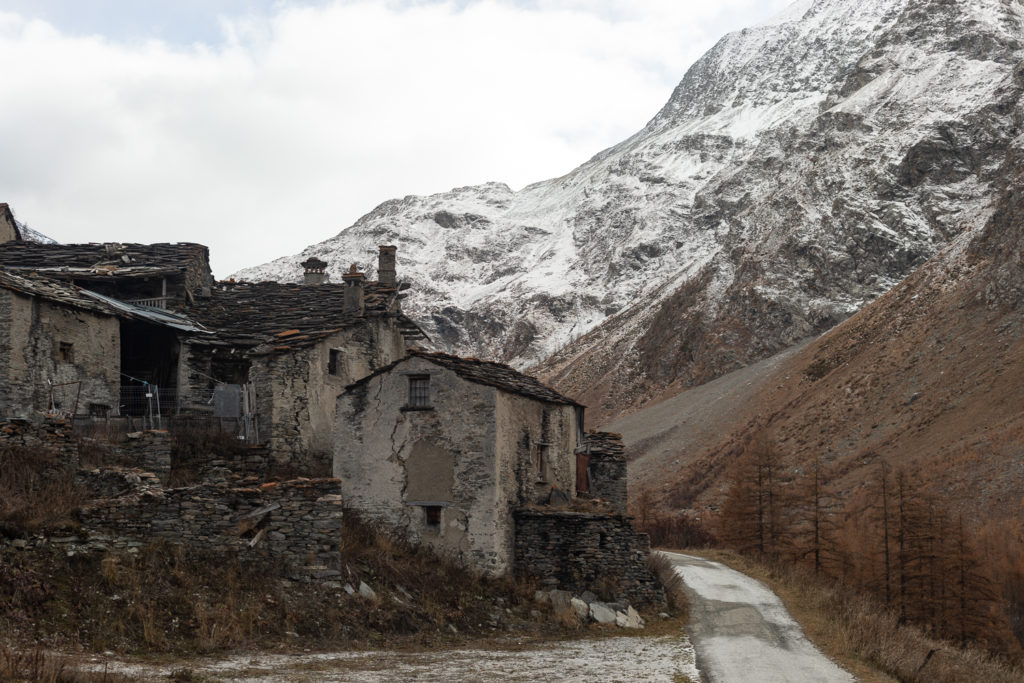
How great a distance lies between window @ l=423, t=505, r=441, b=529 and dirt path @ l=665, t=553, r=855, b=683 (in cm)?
651

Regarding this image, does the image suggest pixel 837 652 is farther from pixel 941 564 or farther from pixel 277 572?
pixel 941 564

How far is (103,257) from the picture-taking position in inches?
1403

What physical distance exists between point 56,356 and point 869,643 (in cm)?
2113

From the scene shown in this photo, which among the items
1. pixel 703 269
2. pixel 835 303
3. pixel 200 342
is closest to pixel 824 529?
pixel 200 342

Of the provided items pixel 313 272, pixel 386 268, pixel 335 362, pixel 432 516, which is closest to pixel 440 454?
pixel 432 516

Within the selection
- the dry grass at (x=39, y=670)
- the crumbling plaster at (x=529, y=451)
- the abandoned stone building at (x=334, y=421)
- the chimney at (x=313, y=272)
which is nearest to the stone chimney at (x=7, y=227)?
the abandoned stone building at (x=334, y=421)

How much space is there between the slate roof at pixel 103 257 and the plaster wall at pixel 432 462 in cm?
1243

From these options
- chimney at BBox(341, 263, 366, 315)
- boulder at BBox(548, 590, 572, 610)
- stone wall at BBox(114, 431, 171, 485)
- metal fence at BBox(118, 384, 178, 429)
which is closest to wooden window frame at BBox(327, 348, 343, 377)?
chimney at BBox(341, 263, 366, 315)

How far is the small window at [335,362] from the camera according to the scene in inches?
1193

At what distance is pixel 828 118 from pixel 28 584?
522 ft

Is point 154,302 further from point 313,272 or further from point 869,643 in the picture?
point 869,643

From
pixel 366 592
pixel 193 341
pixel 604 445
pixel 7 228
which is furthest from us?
pixel 7 228

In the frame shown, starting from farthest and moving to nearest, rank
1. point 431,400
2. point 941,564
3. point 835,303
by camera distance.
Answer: point 835,303
point 941,564
point 431,400

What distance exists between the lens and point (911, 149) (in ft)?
453
